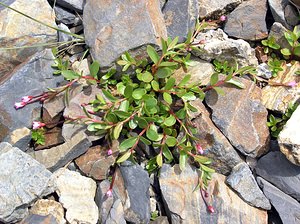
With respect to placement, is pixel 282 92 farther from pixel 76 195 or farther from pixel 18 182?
pixel 18 182

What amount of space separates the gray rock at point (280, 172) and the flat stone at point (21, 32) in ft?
8.30

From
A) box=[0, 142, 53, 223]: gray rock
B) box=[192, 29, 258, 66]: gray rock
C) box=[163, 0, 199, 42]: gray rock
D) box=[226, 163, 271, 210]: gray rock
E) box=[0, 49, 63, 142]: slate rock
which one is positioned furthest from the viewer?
box=[163, 0, 199, 42]: gray rock

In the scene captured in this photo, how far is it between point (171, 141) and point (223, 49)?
3.58 feet

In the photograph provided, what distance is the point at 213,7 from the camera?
15.7 feet

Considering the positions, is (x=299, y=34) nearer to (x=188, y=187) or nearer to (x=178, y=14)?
(x=178, y=14)

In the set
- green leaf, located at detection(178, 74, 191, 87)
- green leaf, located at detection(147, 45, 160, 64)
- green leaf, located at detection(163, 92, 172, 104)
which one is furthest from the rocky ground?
green leaf, located at detection(163, 92, 172, 104)

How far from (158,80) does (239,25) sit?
1.12 m

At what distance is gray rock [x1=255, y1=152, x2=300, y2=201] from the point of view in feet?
13.5

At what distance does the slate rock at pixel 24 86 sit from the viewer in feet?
14.2

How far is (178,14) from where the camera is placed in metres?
4.64

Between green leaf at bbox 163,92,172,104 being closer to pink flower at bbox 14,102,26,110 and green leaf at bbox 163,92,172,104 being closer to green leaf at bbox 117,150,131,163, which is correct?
green leaf at bbox 117,150,131,163

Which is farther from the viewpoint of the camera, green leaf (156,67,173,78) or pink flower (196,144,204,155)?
green leaf (156,67,173,78)

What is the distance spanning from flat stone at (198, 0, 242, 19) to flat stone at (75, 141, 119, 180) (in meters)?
1.71

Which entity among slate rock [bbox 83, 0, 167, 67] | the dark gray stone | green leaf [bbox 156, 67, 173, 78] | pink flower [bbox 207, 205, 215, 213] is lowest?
pink flower [bbox 207, 205, 215, 213]
